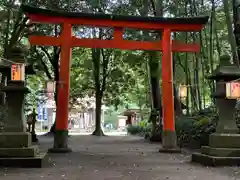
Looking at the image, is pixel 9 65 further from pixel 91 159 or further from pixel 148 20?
pixel 148 20

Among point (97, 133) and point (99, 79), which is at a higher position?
point (99, 79)

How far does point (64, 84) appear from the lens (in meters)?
12.2

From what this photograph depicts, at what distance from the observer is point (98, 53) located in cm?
2455

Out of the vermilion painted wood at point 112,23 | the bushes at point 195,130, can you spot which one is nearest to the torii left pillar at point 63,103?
the vermilion painted wood at point 112,23

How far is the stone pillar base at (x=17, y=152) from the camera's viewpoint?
848 cm

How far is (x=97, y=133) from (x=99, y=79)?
3.65 meters

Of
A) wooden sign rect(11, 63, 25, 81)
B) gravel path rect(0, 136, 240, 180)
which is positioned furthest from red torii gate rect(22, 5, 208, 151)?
wooden sign rect(11, 63, 25, 81)

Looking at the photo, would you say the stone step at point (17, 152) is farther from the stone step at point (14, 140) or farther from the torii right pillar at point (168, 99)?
the torii right pillar at point (168, 99)

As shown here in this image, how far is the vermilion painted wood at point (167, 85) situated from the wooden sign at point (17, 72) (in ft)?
18.6

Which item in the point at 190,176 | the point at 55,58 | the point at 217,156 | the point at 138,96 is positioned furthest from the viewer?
the point at 138,96

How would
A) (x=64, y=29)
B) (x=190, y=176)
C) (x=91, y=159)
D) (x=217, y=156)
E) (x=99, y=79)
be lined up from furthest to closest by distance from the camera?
(x=99, y=79) → (x=64, y=29) → (x=91, y=159) → (x=217, y=156) → (x=190, y=176)

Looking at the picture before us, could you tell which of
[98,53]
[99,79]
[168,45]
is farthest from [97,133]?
[168,45]

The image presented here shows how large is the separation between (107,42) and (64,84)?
2.04 m

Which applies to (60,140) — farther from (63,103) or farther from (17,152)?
(17,152)
